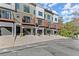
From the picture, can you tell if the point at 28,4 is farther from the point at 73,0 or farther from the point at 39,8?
the point at 73,0

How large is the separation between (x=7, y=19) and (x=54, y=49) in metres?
1.11

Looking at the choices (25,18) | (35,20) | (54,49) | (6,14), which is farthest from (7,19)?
(54,49)

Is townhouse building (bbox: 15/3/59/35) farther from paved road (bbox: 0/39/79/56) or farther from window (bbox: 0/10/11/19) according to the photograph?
paved road (bbox: 0/39/79/56)

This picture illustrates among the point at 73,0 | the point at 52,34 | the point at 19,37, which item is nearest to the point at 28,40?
the point at 19,37

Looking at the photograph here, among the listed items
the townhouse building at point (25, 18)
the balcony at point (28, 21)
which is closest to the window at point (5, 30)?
the townhouse building at point (25, 18)

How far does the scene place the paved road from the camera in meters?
3.39

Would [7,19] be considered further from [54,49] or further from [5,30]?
[54,49]

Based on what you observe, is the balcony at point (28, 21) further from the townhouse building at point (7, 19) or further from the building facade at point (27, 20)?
the townhouse building at point (7, 19)

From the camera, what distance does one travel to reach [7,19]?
3.48 meters

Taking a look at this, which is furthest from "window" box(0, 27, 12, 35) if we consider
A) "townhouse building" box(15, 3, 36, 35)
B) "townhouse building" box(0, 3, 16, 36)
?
"townhouse building" box(15, 3, 36, 35)

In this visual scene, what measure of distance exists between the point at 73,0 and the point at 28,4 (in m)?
0.88

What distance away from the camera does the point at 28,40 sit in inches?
143

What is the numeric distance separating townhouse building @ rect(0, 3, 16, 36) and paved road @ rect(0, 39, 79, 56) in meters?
0.42

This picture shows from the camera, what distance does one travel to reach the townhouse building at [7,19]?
343 centimetres
